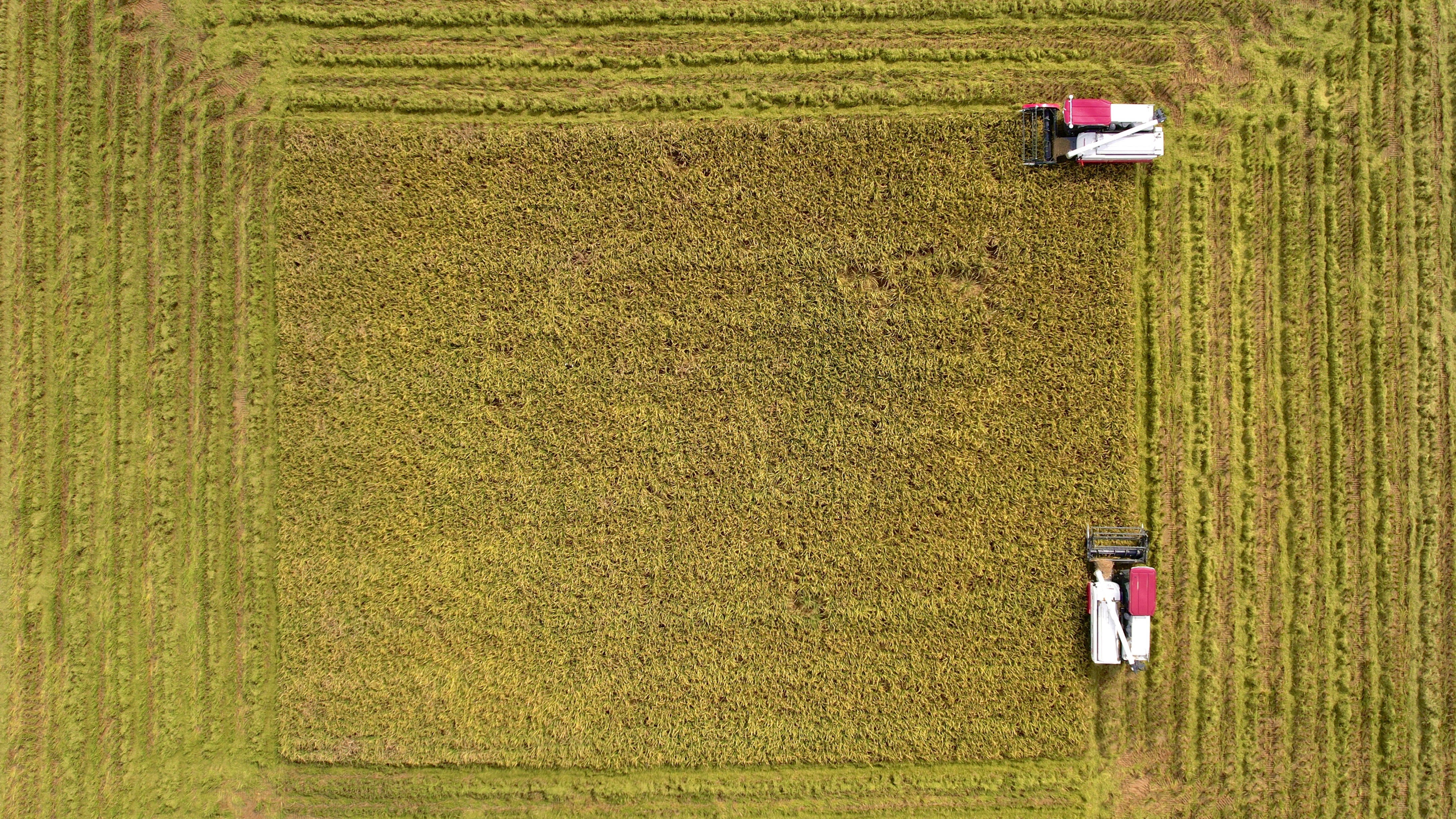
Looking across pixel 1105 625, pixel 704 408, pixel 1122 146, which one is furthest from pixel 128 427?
pixel 1122 146

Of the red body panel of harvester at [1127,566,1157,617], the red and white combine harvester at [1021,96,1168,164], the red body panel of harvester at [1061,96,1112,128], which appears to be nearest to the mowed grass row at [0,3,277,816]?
the red and white combine harvester at [1021,96,1168,164]

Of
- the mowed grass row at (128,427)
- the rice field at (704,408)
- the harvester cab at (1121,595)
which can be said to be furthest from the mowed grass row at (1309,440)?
the mowed grass row at (128,427)

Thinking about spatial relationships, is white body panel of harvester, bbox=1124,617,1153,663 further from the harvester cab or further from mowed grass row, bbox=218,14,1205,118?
mowed grass row, bbox=218,14,1205,118

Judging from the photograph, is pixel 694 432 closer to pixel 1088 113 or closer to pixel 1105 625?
pixel 1105 625

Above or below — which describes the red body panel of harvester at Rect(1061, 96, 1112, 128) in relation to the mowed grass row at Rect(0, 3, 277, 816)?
above

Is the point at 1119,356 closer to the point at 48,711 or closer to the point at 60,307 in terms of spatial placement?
the point at 60,307

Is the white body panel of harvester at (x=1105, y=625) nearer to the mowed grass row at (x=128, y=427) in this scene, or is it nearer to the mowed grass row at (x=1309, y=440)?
the mowed grass row at (x=1309, y=440)
